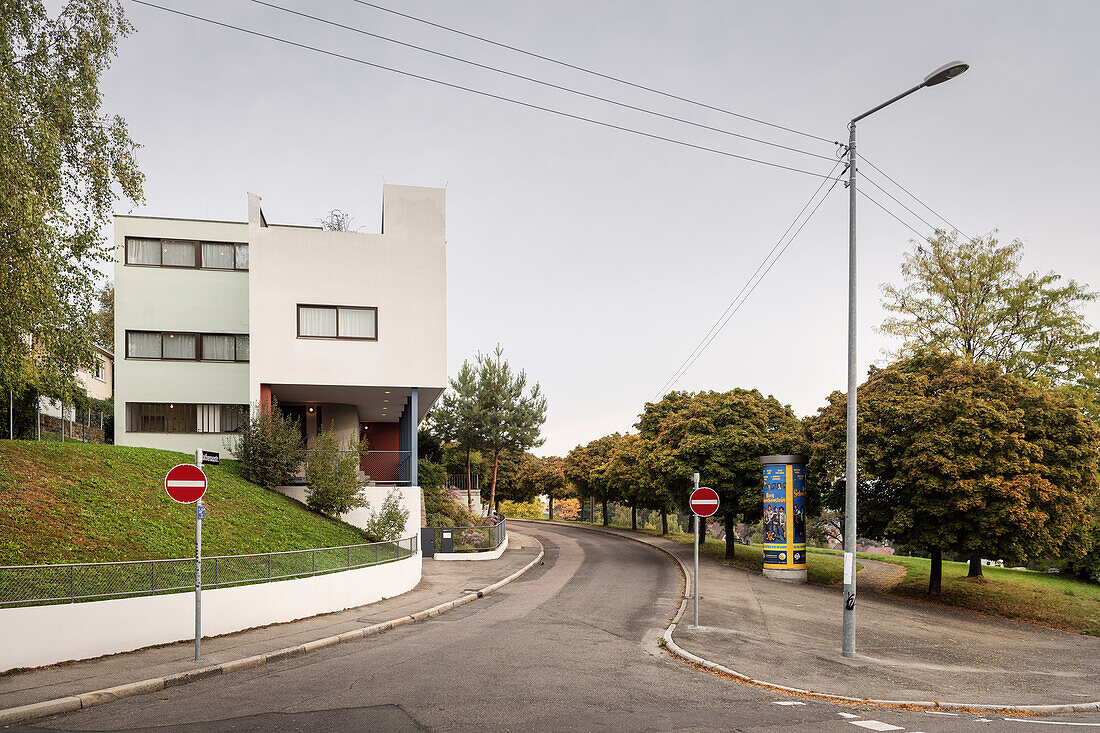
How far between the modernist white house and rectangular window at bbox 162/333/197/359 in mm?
41

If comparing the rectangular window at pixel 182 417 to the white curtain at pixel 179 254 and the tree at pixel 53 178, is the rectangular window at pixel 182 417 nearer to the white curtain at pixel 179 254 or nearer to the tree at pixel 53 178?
the white curtain at pixel 179 254

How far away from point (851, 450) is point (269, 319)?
21357 mm

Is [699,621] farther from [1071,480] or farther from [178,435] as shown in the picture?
[178,435]

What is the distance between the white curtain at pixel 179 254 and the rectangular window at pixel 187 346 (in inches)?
115

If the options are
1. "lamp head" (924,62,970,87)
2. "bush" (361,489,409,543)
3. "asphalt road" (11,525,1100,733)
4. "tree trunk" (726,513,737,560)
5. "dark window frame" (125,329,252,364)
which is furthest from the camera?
"tree trunk" (726,513,737,560)

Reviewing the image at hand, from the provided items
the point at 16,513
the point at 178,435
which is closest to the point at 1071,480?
the point at 16,513

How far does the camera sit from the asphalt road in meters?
8.29

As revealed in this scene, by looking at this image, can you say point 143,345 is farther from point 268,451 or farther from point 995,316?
point 995,316

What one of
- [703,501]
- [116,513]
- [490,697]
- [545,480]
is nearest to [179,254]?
[116,513]

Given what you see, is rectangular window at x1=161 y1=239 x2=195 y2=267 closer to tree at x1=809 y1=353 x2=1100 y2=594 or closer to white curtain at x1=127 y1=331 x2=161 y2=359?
white curtain at x1=127 y1=331 x2=161 y2=359

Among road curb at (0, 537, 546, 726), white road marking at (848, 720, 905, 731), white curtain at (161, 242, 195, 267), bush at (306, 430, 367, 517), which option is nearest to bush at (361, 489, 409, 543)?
bush at (306, 430, 367, 517)

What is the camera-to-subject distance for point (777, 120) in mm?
17938

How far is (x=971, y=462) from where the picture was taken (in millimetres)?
22047

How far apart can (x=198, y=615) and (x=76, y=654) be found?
6.18ft
